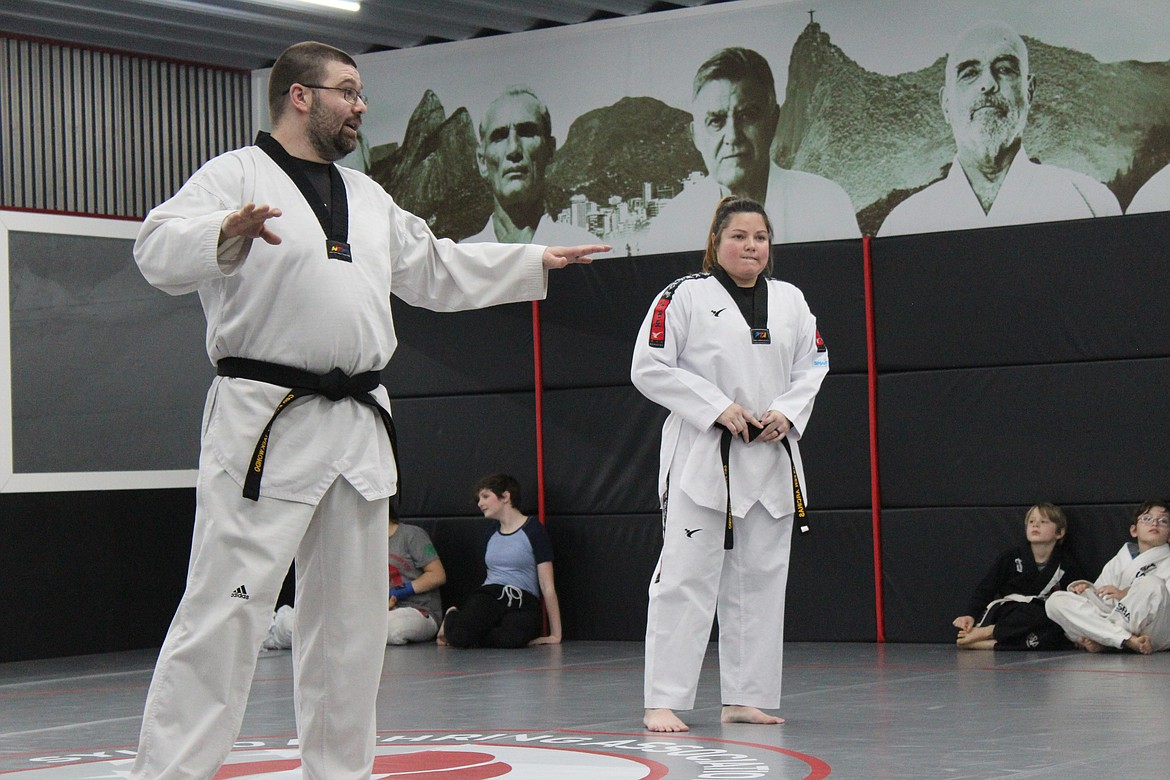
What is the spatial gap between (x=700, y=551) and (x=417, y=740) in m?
1.06

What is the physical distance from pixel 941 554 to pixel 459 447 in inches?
118

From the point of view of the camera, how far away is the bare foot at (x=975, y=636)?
25.4 feet

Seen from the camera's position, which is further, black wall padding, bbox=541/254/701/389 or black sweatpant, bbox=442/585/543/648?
black wall padding, bbox=541/254/701/389

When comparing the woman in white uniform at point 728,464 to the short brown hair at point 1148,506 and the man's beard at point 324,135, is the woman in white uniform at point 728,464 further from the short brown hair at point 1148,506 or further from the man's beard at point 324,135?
the short brown hair at point 1148,506

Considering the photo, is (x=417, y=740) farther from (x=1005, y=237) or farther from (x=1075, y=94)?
(x=1075, y=94)

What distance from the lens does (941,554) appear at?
26.9ft

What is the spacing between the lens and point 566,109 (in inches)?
378

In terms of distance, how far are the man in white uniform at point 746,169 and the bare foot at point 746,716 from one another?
428cm

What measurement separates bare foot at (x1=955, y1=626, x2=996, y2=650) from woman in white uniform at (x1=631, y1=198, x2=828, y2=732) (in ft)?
9.85

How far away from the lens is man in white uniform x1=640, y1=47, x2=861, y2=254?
8875 mm

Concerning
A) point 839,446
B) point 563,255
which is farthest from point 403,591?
point 563,255

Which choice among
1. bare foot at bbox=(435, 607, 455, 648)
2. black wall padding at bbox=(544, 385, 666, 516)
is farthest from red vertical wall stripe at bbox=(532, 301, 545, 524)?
bare foot at bbox=(435, 607, 455, 648)

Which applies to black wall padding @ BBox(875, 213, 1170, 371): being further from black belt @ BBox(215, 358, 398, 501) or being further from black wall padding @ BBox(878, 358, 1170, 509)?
black belt @ BBox(215, 358, 398, 501)

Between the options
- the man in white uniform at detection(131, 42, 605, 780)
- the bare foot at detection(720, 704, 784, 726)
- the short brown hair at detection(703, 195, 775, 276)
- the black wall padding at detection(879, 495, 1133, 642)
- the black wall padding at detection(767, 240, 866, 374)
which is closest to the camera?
the man in white uniform at detection(131, 42, 605, 780)
